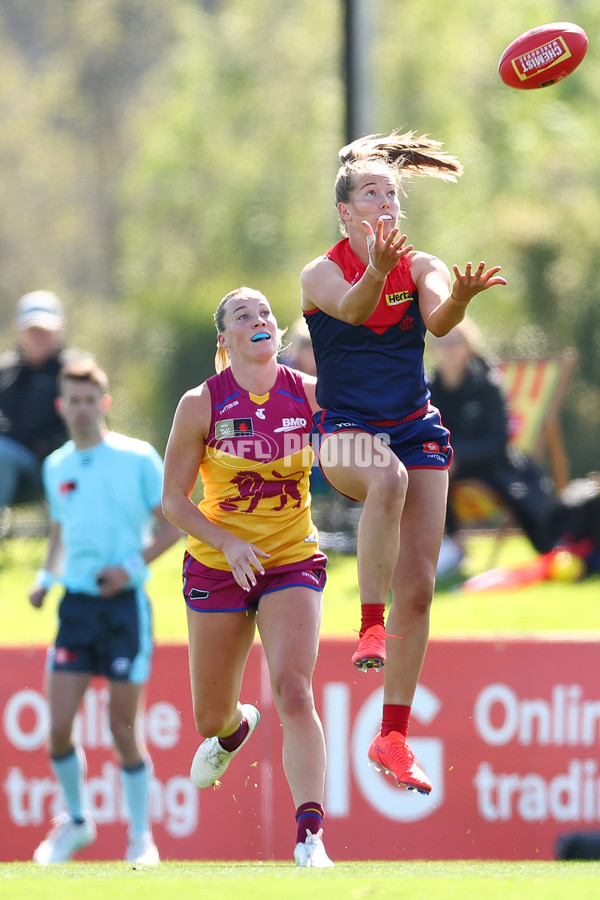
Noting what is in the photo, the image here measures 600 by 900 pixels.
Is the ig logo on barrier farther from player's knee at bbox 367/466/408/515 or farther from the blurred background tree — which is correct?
the blurred background tree

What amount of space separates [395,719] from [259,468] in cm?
112

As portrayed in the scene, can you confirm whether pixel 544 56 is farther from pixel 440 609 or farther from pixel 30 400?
pixel 30 400

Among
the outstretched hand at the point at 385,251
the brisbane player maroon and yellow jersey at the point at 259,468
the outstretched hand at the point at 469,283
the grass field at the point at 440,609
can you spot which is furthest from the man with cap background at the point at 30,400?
the outstretched hand at the point at 469,283

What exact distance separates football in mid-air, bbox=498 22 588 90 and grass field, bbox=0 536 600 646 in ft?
14.9

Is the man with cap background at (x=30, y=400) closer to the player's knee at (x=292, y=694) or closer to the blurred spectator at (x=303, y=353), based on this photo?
the blurred spectator at (x=303, y=353)

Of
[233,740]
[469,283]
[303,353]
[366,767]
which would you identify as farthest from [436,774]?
[469,283]

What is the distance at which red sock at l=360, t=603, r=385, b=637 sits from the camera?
4.99 m

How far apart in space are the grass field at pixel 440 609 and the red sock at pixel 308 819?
145 inches

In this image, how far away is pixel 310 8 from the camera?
1213 inches

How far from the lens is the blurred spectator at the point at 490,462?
33.1 feet

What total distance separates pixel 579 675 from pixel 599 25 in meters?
25.9

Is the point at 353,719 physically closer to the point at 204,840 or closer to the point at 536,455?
the point at 204,840

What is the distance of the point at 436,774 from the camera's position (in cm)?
757

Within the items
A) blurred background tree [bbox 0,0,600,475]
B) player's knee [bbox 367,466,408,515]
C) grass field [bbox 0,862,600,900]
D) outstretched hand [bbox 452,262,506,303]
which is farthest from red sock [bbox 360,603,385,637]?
blurred background tree [bbox 0,0,600,475]
